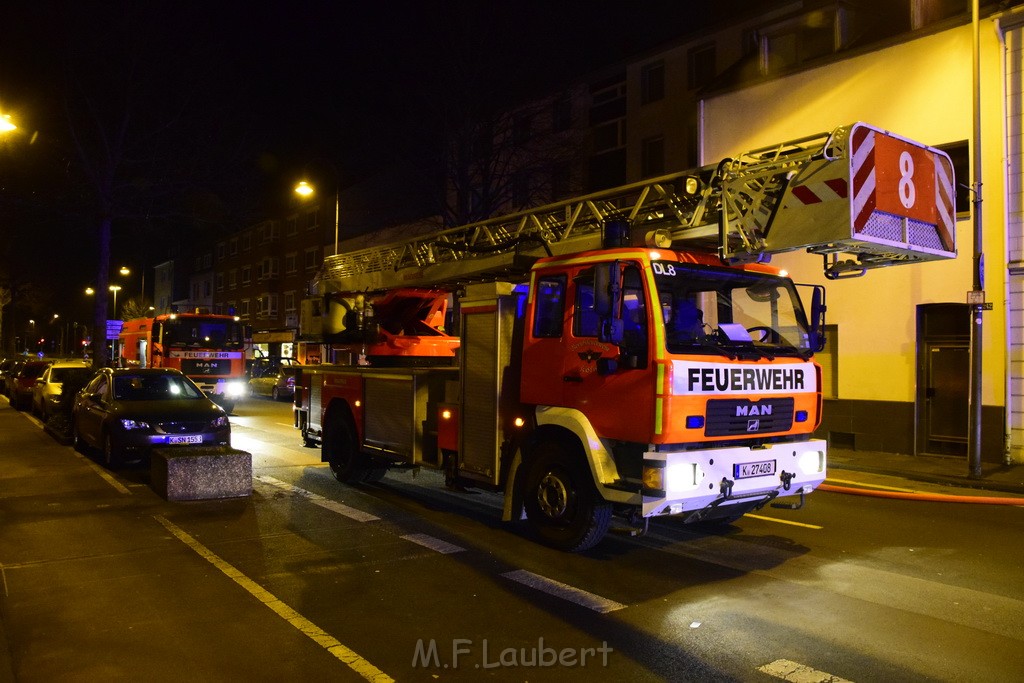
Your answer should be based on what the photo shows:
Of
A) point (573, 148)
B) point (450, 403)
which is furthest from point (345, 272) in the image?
point (573, 148)

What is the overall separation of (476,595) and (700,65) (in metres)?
25.0

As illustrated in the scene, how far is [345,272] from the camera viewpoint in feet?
40.5

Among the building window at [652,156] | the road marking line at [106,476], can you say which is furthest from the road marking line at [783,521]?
the building window at [652,156]

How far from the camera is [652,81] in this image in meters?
28.5

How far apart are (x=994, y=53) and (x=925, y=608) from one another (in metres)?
12.9

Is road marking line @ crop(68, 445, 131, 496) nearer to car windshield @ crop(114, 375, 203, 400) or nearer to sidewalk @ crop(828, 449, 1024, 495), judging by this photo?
car windshield @ crop(114, 375, 203, 400)

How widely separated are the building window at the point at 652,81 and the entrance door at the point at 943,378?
51.5 feet

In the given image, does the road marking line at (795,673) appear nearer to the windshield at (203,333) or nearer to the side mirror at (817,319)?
the side mirror at (817,319)

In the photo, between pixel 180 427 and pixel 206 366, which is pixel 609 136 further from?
pixel 180 427

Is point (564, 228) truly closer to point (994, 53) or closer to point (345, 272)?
point (345, 272)

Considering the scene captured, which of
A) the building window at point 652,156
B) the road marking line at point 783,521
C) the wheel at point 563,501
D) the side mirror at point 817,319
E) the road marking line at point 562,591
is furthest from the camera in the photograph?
the building window at point 652,156

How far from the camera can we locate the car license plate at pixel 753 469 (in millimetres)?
6328

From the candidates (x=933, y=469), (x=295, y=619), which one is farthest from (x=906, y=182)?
(x=933, y=469)

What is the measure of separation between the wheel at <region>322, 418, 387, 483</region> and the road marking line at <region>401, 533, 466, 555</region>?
2940mm
